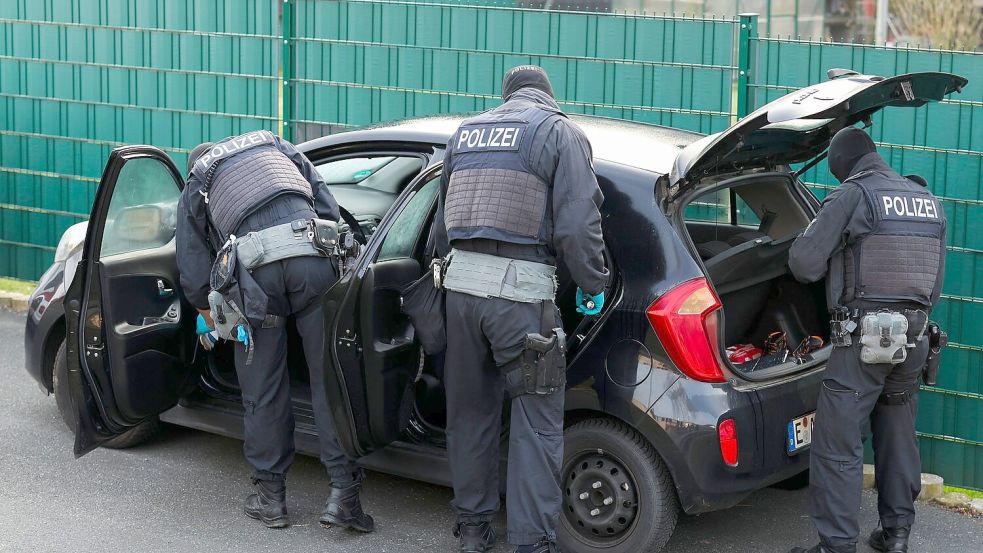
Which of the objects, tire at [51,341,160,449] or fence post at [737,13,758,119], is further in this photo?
fence post at [737,13,758,119]

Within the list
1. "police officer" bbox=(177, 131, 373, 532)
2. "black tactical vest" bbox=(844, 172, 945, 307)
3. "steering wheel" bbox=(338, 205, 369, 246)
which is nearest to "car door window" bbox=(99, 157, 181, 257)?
"police officer" bbox=(177, 131, 373, 532)

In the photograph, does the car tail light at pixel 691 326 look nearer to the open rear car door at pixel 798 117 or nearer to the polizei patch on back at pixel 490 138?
the open rear car door at pixel 798 117

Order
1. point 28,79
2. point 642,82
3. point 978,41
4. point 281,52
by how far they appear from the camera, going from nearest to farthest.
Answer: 1. point 642,82
2. point 281,52
3. point 28,79
4. point 978,41

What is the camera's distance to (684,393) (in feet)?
14.2

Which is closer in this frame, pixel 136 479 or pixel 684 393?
pixel 684 393

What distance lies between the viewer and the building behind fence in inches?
221

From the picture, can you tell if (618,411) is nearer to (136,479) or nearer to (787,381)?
(787,381)

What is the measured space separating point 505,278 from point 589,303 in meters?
0.32

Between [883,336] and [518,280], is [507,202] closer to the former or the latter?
[518,280]

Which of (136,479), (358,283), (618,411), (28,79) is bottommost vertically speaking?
(136,479)

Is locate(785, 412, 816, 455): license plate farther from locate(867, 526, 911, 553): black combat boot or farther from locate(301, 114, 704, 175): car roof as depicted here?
locate(301, 114, 704, 175): car roof

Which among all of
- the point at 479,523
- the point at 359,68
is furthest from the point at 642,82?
the point at 479,523

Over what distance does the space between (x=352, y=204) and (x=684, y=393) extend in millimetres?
2151

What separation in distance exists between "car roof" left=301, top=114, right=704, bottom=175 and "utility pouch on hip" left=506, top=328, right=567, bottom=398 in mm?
752
